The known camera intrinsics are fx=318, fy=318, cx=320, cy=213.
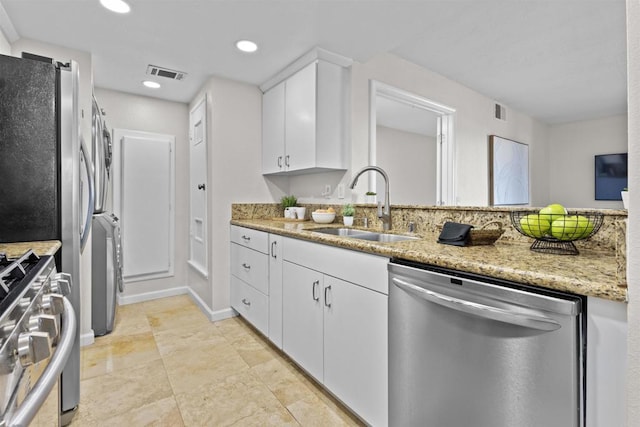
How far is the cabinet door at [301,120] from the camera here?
8.00 feet

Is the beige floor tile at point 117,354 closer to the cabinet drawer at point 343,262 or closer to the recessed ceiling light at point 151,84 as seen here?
the cabinet drawer at point 343,262

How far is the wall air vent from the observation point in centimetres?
206

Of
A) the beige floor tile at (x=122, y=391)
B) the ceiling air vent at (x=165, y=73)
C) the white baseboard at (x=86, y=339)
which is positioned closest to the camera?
the beige floor tile at (x=122, y=391)

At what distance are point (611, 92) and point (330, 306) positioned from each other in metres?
1.72

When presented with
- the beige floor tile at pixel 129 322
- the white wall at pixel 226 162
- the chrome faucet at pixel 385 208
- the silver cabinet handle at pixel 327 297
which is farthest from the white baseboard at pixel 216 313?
the chrome faucet at pixel 385 208

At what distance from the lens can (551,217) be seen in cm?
122

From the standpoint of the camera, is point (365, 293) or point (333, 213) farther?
point (333, 213)

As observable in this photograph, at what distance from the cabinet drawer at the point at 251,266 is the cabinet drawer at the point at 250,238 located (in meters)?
0.04

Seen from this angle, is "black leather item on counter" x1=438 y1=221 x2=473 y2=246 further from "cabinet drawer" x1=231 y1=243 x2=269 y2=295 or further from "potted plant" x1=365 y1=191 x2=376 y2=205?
"cabinet drawer" x1=231 y1=243 x2=269 y2=295

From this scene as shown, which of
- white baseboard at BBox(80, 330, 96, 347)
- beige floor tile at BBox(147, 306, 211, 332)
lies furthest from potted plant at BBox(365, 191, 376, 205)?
white baseboard at BBox(80, 330, 96, 347)

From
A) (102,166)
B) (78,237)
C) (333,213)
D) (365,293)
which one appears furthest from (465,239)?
(102,166)

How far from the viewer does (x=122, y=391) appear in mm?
1807

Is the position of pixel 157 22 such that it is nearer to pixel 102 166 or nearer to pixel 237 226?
pixel 102 166

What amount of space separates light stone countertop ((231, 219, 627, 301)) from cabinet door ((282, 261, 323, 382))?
447mm
